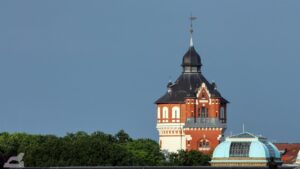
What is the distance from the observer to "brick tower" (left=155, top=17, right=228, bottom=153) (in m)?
195

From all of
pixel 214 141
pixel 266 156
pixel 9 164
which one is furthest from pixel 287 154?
pixel 9 164

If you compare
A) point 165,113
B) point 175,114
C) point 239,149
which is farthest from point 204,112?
point 239,149

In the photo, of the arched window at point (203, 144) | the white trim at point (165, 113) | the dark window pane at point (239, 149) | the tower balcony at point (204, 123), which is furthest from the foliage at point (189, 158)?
the white trim at point (165, 113)

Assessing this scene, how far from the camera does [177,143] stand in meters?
198

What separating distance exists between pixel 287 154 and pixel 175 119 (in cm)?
1508

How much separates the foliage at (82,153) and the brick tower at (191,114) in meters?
12.4

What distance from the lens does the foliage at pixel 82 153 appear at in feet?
470

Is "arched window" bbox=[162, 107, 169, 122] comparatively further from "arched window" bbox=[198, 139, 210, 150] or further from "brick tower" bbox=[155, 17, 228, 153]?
"arched window" bbox=[198, 139, 210, 150]

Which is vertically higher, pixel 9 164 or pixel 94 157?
pixel 94 157

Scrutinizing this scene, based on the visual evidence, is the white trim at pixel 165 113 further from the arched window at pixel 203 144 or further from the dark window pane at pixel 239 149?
the dark window pane at pixel 239 149

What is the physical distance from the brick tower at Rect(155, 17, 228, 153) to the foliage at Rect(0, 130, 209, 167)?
1244 cm

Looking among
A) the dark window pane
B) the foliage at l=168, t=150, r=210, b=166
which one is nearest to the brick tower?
the foliage at l=168, t=150, r=210, b=166

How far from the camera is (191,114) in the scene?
19688cm

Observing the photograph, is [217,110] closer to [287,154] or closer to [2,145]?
[287,154]
